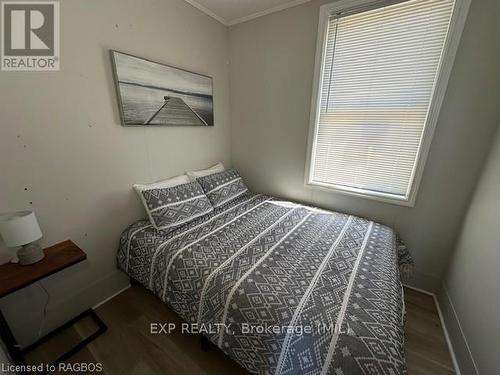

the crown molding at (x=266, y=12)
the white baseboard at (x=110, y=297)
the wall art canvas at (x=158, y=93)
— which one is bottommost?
the white baseboard at (x=110, y=297)

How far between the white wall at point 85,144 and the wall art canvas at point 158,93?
0.07 m

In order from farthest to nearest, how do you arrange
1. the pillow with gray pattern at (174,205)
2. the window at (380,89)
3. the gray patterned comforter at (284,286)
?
the pillow with gray pattern at (174,205) < the window at (380,89) < the gray patterned comforter at (284,286)

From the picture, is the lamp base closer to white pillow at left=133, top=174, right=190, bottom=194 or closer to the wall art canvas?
white pillow at left=133, top=174, right=190, bottom=194

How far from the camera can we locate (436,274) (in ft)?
5.89

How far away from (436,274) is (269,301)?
5.65 ft

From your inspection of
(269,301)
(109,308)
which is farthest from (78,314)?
(269,301)

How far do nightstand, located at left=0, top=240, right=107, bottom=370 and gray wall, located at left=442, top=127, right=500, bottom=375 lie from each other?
2.25 metres

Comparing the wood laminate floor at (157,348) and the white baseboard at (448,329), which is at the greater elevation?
the white baseboard at (448,329)

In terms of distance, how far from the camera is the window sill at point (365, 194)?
1.79 metres

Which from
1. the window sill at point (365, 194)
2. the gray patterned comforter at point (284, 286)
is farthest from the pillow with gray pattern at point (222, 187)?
the window sill at point (365, 194)

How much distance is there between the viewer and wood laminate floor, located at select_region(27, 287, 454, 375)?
1.26 metres

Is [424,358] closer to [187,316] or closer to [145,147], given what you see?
[187,316]

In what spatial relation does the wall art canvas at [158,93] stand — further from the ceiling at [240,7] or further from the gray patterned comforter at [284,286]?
the gray patterned comforter at [284,286]

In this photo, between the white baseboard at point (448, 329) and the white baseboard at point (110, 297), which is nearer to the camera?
the white baseboard at point (448, 329)
